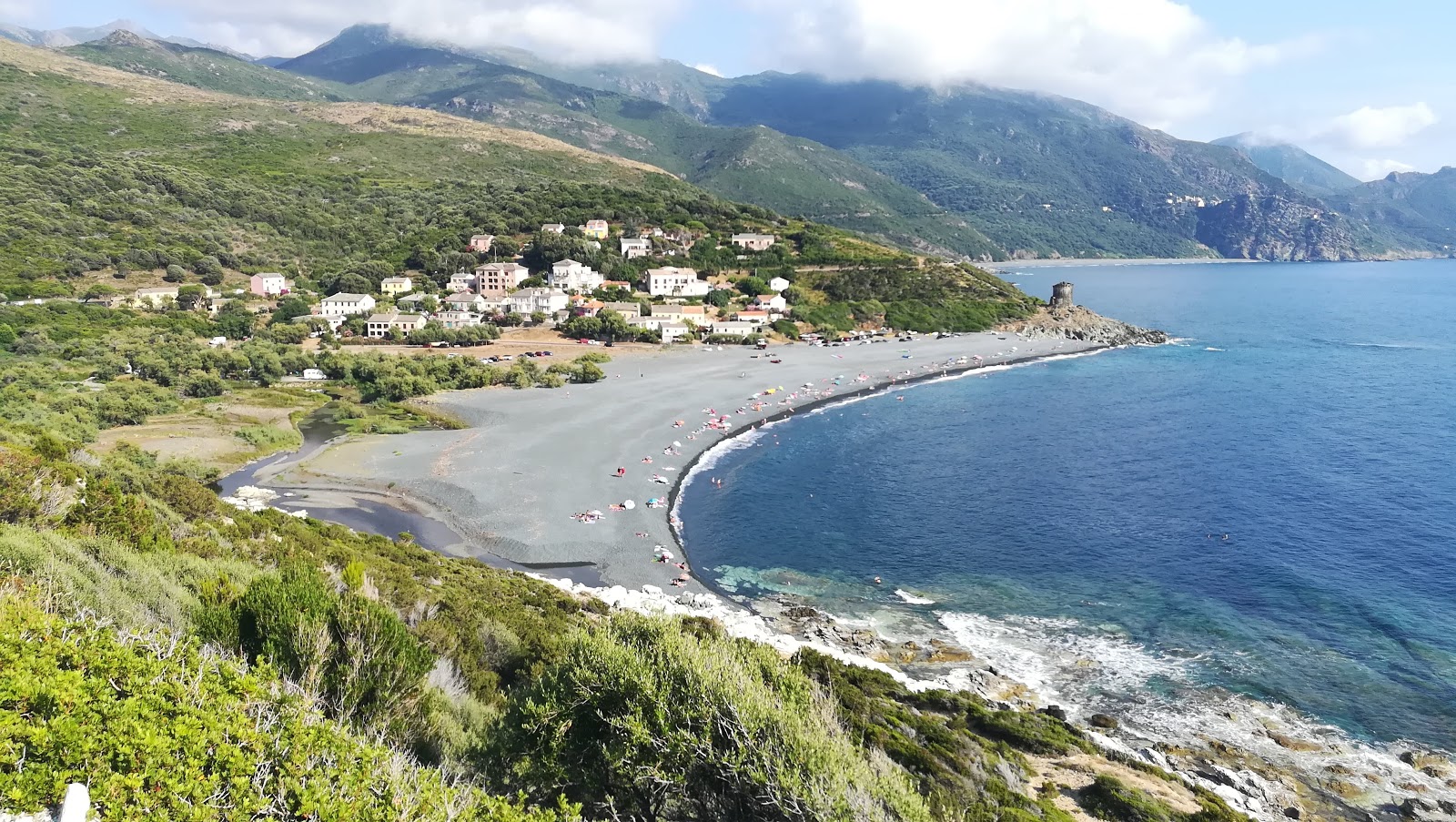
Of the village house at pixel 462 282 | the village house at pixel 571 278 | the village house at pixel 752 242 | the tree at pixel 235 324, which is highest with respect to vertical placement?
the village house at pixel 752 242

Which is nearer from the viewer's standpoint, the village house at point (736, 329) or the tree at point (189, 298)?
the tree at point (189, 298)

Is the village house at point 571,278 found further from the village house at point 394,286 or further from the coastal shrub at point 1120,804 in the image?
the coastal shrub at point 1120,804

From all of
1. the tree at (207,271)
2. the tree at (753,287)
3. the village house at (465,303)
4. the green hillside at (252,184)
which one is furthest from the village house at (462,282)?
the tree at (753,287)

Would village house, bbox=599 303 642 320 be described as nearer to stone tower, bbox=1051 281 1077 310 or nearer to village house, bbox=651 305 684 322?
village house, bbox=651 305 684 322

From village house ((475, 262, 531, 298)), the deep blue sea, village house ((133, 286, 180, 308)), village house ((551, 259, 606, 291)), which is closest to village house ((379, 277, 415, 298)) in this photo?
village house ((475, 262, 531, 298))

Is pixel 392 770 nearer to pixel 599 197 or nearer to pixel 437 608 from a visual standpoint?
pixel 437 608

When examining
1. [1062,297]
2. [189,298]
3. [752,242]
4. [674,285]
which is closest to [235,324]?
[189,298]

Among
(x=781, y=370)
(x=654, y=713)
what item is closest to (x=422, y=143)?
(x=781, y=370)
